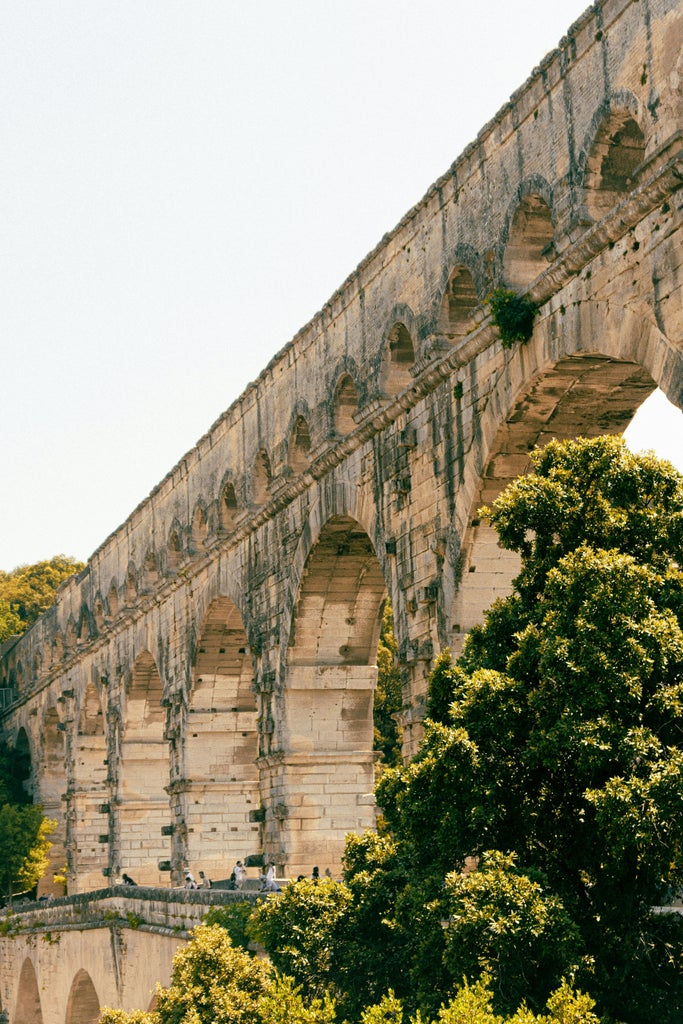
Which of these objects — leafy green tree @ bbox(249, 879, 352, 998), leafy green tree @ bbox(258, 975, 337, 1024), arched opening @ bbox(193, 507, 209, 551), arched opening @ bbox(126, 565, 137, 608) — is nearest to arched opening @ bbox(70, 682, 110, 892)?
arched opening @ bbox(126, 565, 137, 608)

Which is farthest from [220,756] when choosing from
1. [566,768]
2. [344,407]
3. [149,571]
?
[566,768]

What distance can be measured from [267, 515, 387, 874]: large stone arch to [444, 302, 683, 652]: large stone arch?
5.87 meters

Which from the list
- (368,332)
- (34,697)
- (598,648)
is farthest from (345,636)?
(34,697)

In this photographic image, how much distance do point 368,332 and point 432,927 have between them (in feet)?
32.5

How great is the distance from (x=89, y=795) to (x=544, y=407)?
26378 mm

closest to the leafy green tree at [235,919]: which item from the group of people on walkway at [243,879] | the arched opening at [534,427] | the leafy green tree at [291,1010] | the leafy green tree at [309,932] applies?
the group of people on walkway at [243,879]

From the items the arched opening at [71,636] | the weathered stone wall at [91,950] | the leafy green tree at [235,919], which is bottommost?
the weathered stone wall at [91,950]

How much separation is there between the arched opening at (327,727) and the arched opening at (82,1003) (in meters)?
8.24

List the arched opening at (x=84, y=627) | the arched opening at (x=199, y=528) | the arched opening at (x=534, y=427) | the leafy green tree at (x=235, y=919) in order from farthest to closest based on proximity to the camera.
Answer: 1. the arched opening at (x=84, y=627)
2. the arched opening at (x=199, y=528)
3. the leafy green tree at (x=235, y=919)
4. the arched opening at (x=534, y=427)

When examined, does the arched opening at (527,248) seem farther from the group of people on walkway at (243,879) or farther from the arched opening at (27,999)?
the arched opening at (27,999)

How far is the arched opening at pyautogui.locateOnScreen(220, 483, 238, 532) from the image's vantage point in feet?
88.5

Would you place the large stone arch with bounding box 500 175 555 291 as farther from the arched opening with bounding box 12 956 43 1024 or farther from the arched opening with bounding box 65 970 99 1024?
the arched opening with bounding box 12 956 43 1024

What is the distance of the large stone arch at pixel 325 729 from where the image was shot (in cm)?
2300

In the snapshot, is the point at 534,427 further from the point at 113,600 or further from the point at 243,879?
the point at 113,600
